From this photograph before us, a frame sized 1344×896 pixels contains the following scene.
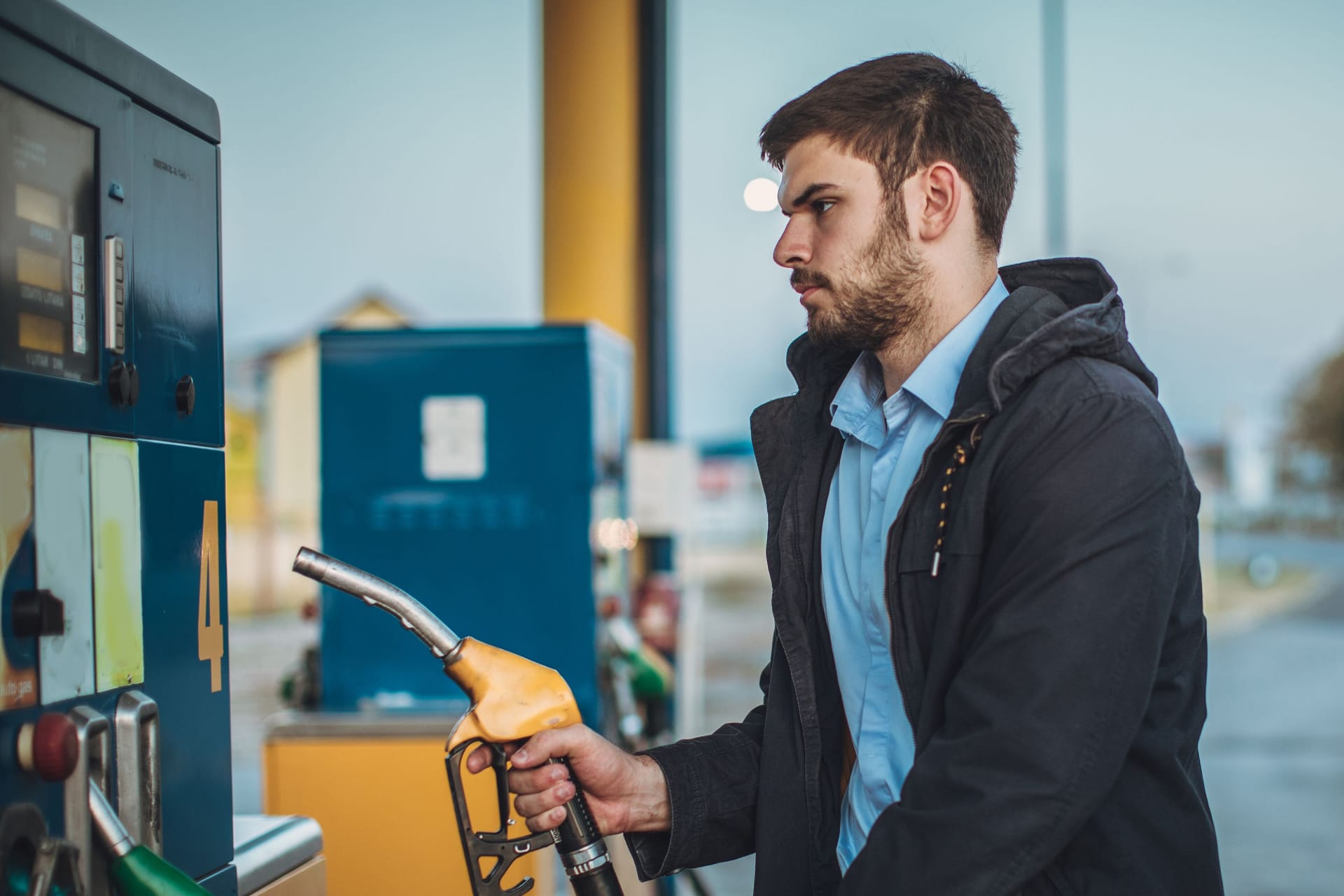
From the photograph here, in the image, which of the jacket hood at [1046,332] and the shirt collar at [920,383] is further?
the shirt collar at [920,383]

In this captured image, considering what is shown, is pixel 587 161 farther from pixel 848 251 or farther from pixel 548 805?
pixel 548 805

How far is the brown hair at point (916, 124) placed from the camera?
1675mm

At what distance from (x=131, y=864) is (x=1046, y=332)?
1.11 metres

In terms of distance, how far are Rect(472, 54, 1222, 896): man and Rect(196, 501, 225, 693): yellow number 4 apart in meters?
0.39

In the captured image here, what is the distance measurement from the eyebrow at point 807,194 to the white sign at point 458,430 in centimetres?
194

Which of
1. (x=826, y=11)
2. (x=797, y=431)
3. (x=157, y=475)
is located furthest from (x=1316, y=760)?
(x=157, y=475)

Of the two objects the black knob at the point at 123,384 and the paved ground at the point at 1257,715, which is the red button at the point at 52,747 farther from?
the paved ground at the point at 1257,715

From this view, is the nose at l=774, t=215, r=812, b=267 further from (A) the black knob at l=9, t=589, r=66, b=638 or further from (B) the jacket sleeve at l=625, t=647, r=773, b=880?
(A) the black knob at l=9, t=589, r=66, b=638

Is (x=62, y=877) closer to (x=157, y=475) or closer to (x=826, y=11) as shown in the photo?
(x=157, y=475)

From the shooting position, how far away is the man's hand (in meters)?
1.50

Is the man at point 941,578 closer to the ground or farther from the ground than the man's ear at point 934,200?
Result: closer to the ground

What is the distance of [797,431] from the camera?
187 cm

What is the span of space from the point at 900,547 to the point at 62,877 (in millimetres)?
951

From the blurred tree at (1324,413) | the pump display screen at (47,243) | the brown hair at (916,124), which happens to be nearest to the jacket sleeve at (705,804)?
the brown hair at (916,124)
